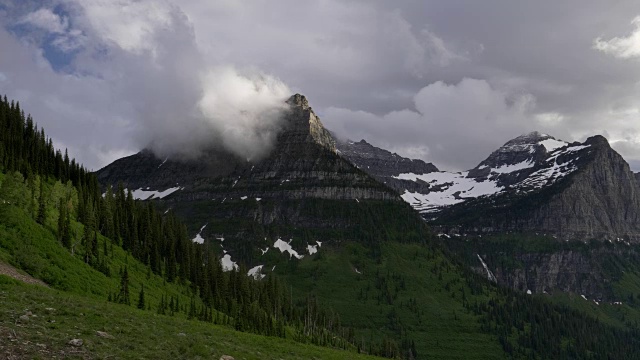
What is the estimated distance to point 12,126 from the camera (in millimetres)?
175000

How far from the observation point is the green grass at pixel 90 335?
34406 millimetres

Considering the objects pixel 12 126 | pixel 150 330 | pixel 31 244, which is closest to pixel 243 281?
pixel 12 126

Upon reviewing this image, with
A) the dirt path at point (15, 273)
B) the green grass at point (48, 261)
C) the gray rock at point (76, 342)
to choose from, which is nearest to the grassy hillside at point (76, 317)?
the green grass at point (48, 261)

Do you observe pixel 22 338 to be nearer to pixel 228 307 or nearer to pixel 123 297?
pixel 123 297

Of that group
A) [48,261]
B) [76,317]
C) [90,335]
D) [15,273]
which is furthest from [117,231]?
[90,335]

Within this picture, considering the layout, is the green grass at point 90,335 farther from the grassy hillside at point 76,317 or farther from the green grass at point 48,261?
the green grass at point 48,261

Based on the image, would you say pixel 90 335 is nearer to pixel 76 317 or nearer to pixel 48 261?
pixel 76 317

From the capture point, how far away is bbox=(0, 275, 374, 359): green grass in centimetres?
3441

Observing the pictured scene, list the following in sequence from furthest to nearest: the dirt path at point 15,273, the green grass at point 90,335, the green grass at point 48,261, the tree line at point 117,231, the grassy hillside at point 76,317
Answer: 1. the tree line at point 117,231
2. the green grass at point 48,261
3. the dirt path at point 15,273
4. the grassy hillside at point 76,317
5. the green grass at point 90,335

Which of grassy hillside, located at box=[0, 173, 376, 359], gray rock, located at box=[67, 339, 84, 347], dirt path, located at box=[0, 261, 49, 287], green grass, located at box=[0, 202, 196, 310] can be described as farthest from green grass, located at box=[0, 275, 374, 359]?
green grass, located at box=[0, 202, 196, 310]

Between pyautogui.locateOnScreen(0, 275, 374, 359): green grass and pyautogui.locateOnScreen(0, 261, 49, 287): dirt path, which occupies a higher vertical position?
pyautogui.locateOnScreen(0, 261, 49, 287): dirt path

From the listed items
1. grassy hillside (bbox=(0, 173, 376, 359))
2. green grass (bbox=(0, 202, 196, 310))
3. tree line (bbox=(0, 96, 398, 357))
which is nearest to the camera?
grassy hillside (bbox=(0, 173, 376, 359))

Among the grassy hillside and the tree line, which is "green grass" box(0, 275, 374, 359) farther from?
the tree line

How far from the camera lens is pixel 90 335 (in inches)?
1532
